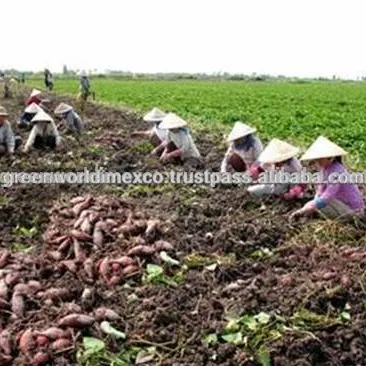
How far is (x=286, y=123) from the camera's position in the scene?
20.4 metres

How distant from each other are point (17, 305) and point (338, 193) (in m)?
3.16

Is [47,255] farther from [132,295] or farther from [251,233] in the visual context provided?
[251,233]

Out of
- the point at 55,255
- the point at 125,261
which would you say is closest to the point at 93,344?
the point at 125,261

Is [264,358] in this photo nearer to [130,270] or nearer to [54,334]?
[54,334]

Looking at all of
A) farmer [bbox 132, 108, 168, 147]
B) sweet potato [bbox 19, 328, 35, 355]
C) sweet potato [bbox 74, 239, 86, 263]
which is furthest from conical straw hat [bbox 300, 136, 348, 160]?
farmer [bbox 132, 108, 168, 147]

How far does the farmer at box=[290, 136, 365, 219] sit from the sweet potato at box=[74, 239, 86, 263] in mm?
2210

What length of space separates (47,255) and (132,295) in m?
1.20

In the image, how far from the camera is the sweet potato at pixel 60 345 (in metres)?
4.70

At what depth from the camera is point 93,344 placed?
4688 millimetres

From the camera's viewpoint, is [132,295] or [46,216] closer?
[132,295]

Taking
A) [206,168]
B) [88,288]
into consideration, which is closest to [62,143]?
[206,168]

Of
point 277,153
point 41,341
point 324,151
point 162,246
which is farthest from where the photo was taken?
point 277,153

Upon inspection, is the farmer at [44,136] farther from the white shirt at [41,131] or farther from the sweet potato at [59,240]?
the sweet potato at [59,240]

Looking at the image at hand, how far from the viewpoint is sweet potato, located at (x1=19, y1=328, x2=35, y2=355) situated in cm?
472
